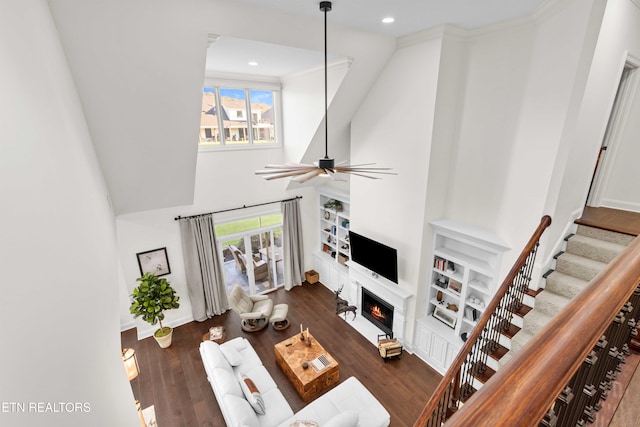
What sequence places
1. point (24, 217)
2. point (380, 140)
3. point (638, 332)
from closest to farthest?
point (24, 217)
point (638, 332)
point (380, 140)

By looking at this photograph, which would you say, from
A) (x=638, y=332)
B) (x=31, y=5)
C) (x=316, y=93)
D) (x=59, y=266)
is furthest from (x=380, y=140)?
(x=59, y=266)

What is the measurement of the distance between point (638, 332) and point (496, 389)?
5.93ft

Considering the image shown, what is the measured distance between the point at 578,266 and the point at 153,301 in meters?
6.51

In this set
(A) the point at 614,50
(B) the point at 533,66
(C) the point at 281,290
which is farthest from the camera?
(C) the point at 281,290

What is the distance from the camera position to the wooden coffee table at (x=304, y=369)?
4.54m

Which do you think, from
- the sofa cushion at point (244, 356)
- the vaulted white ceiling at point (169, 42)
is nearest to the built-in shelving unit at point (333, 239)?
the sofa cushion at point (244, 356)

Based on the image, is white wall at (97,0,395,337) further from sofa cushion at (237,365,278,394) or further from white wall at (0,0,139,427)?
sofa cushion at (237,365,278,394)

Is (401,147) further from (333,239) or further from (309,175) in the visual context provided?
(333,239)

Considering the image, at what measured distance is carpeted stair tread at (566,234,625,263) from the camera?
10.6ft

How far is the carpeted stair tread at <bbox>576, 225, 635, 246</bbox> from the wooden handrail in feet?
11.4

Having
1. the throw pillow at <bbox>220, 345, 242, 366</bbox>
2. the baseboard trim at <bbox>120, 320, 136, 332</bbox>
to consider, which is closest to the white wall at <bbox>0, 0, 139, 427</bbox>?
the throw pillow at <bbox>220, 345, 242, 366</bbox>

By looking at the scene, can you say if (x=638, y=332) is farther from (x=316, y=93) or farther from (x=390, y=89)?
(x=316, y=93)

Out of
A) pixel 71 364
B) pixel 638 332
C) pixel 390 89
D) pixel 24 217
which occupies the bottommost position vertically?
pixel 638 332

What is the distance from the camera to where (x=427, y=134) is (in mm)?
4168
